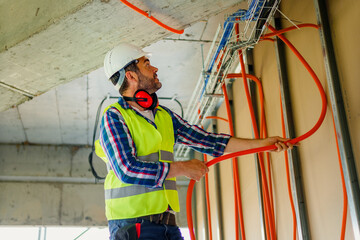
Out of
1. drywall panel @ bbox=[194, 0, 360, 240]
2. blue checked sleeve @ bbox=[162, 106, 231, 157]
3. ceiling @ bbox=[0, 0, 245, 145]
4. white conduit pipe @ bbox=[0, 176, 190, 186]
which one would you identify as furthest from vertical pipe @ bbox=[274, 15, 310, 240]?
white conduit pipe @ bbox=[0, 176, 190, 186]

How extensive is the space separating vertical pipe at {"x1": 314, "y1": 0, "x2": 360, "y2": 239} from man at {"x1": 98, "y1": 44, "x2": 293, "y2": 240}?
0.30 m

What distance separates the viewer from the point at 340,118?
220cm

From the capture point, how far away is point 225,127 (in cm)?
457

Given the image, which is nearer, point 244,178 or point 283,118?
point 283,118

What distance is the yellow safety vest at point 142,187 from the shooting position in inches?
72.7

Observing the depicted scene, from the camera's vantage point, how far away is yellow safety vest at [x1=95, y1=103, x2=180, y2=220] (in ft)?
6.06

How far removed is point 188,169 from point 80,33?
4.66 ft

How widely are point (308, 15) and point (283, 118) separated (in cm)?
67

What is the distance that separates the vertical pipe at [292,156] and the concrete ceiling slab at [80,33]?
1.66ft

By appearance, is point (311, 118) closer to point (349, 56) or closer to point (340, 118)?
point (340, 118)

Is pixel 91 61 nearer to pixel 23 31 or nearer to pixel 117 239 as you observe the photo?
pixel 23 31

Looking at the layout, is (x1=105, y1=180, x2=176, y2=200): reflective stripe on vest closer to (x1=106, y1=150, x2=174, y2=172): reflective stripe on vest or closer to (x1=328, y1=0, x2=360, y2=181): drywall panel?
(x1=106, y1=150, x2=174, y2=172): reflective stripe on vest

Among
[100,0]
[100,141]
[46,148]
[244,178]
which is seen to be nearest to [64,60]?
[100,0]

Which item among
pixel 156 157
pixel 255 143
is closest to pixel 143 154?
pixel 156 157
